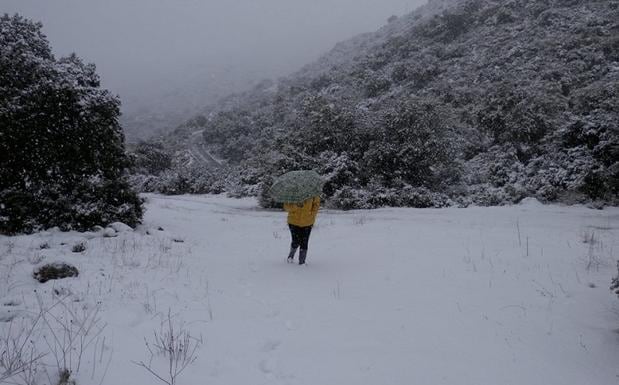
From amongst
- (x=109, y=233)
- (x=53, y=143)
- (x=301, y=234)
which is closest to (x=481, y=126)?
(x=301, y=234)

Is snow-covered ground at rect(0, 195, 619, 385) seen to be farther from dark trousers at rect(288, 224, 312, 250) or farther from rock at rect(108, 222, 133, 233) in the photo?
rock at rect(108, 222, 133, 233)

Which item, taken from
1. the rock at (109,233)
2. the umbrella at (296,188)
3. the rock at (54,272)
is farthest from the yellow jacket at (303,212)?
the rock at (109,233)

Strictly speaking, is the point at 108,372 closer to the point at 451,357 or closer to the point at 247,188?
the point at 451,357

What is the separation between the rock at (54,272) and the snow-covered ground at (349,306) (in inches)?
4.9

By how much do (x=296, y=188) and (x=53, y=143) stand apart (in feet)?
24.6

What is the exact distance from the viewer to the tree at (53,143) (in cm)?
1005

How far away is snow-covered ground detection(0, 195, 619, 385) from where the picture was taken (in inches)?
150

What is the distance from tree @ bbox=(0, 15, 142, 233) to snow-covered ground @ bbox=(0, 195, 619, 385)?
1.26 metres

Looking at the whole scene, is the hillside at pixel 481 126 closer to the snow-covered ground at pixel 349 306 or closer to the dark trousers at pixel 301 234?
the snow-covered ground at pixel 349 306

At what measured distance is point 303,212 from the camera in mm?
7500

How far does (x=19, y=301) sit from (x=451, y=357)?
5028 millimetres

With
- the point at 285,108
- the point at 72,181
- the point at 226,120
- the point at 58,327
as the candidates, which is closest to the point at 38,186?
the point at 72,181

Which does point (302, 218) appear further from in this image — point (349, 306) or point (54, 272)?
point (54, 272)

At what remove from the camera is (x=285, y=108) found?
39.0 m
